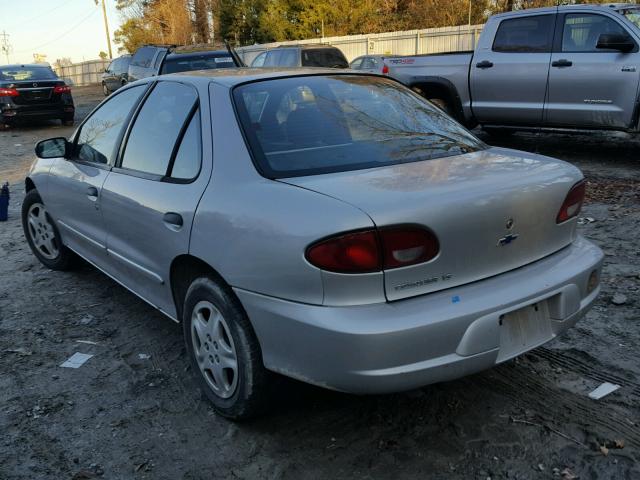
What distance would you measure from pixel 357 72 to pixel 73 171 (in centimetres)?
213

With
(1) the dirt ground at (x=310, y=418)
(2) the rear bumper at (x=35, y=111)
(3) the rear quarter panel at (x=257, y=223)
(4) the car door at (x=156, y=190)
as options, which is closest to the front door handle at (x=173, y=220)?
(4) the car door at (x=156, y=190)

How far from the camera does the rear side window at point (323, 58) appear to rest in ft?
48.6

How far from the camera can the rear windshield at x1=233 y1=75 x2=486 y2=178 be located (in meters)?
2.83

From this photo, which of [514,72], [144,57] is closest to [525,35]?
[514,72]

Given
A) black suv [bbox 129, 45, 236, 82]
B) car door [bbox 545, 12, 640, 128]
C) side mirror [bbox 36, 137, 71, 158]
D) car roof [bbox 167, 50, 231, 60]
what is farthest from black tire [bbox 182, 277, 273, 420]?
car roof [bbox 167, 50, 231, 60]

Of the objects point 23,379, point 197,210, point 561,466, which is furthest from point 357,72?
point 23,379

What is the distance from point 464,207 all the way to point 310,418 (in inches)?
50.2

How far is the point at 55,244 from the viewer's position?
5070 mm

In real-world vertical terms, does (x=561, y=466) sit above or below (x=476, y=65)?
below

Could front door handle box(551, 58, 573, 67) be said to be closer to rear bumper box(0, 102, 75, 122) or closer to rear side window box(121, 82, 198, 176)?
rear side window box(121, 82, 198, 176)

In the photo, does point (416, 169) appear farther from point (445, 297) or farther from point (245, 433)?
point (245, 433)

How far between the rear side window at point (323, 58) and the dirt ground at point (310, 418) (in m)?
11.7

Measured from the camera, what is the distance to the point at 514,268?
2.62m

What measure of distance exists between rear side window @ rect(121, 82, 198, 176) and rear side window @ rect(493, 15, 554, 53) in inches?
258
